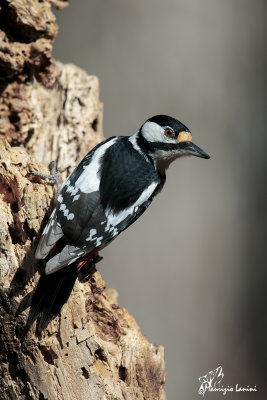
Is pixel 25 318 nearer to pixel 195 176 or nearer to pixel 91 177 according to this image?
pixel 91 177

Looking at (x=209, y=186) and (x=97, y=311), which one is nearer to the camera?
(x=97, y=311)

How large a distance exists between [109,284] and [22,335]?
7.01 ft

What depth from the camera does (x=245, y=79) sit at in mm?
4148

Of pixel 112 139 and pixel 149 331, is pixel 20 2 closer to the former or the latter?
pixel 112 139

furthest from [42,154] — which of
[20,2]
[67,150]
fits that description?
[20,2]

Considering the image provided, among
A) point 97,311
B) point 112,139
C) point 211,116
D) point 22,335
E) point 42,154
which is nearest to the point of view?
point 22,335

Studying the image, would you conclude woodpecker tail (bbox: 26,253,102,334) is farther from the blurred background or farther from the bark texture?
the blurred background

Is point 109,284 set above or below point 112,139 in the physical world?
below

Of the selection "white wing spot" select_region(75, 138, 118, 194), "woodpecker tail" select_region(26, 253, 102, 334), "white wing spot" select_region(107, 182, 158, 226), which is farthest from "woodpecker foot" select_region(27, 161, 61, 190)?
"woodpecker tail" select_region(26, 253, 102, 334)

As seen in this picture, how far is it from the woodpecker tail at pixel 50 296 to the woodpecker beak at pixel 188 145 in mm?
780

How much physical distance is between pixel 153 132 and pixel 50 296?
3.12ft

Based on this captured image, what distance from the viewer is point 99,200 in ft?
7.72

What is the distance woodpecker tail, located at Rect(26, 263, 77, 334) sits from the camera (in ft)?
6.75

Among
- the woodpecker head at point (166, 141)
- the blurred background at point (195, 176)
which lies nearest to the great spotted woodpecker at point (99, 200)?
the woodpecker head at point (166, 141)
